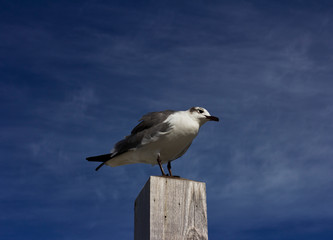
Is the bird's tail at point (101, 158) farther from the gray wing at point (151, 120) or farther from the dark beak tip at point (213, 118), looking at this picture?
the dark beak tip at point (213, 118)

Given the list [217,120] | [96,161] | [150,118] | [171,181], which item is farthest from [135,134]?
[171,181]

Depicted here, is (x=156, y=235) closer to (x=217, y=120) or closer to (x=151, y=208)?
(x=151, y=208)

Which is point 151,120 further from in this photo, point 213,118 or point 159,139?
point 213,118

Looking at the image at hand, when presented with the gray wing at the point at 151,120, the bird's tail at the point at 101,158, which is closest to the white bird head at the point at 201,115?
the gray wing at the point at 151,120

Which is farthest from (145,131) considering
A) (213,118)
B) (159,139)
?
(213,118)

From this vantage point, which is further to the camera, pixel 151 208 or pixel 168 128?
pixel 168 128

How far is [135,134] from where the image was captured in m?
6.72

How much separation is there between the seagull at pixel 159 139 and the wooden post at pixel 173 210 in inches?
77.6

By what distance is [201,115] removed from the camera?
6953mm

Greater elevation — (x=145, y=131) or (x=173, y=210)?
(x=145, y=131)

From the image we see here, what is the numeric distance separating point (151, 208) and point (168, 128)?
8.59ft

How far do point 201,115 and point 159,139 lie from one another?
113cm

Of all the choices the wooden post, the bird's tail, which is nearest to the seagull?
the bird's tail

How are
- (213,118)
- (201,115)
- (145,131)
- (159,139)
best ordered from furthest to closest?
1. (213,118)
2. (201,115)
3. (145,131)
4. (159,139)
